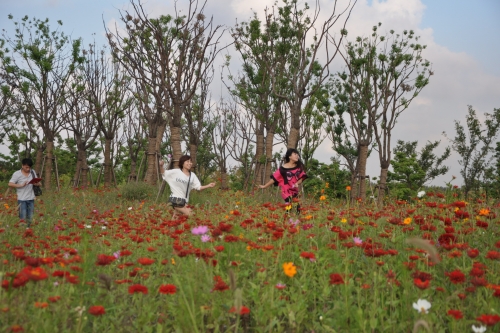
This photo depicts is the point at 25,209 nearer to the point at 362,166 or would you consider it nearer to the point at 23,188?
the point at 23,188

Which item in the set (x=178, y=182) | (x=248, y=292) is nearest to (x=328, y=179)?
(x=178, y=182)

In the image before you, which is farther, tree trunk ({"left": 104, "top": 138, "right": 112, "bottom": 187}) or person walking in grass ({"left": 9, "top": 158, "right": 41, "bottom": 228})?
tree trunk ({"left": 104, "top": 138, "right": 112, "bottom": 187})

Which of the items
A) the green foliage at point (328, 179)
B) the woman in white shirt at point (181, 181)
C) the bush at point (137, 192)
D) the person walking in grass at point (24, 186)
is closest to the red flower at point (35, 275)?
the woman in white shirt at point (181, 181)

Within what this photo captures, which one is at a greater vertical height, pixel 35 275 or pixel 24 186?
pixel 24 186

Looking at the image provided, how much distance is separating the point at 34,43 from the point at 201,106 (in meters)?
7.33

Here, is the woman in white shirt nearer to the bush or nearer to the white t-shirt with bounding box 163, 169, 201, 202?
the white t-shirt with bounding box 163, 169, 201, 202

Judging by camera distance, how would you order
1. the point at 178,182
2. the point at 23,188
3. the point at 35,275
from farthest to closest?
the point at 23,188, the point at 178,182, the point at 35,275

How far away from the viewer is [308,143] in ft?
68.9

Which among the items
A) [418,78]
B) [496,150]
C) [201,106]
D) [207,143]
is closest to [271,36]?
[418,78]

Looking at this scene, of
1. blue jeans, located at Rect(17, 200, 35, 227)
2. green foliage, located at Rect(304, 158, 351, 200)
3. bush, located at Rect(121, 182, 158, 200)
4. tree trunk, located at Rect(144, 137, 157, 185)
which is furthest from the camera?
green foliage, located at Rect(304, 158, 351, 200)

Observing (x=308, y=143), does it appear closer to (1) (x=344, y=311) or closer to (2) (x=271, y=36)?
(2) (x=271, y=36)

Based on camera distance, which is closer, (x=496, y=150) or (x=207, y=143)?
(x=496, y=150)

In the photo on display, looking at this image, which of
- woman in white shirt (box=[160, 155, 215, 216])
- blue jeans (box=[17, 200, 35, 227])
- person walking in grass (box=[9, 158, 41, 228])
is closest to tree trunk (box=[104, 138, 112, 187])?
blue jeans (box=[17, 200, 35, 227])

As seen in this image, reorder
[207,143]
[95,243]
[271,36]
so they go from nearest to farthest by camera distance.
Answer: [95,243] → [271,36] → [207,143]
